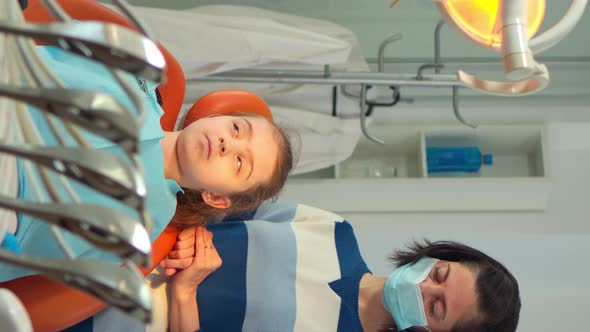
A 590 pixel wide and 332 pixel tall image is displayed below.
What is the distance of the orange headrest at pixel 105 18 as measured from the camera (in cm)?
111

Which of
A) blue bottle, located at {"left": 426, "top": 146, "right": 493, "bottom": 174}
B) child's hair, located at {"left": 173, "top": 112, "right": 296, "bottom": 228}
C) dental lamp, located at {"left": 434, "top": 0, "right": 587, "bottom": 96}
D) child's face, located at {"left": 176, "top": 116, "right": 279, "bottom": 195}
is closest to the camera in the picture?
dental lamp, located at {"left": 434, "top": 0, "right": 587, "bottom": 96}

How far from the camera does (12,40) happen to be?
462 millimetres

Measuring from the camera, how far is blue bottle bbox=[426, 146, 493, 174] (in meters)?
2.58

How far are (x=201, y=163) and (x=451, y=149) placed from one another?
1626 millimetres

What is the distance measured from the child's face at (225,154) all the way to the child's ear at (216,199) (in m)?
0.02

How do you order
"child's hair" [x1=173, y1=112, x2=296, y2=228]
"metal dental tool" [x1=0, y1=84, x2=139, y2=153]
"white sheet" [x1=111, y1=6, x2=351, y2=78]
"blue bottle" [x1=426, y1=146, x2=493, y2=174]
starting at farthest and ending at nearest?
1. "blue bottle" [x1=426, y1=146, x2=493, y2=174]
2. "white sheet" [x1=111, y1=6, x2=351, y2=78]
3. "child's hair" [x1=173, y1=112, x2=296, y2=228]
4. "metal dental tool" [x1=0, y1=84, x2=139, y2=153]

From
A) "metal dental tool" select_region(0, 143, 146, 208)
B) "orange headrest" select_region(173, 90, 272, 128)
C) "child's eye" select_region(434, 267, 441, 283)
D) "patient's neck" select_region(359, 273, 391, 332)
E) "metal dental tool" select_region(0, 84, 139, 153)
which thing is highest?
"orange headrest" select_region(173, 90, 272, 128)

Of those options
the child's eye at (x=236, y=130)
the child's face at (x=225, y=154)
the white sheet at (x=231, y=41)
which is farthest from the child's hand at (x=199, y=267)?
the white sheet at (x=231, y=41)

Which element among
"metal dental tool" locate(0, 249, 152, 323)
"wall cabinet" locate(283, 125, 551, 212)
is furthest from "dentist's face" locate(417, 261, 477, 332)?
"metal dental tool" locate(0, 249, 152, 323)

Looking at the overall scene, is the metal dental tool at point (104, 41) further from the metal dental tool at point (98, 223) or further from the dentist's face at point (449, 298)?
the dentist's face at point (449, 298)

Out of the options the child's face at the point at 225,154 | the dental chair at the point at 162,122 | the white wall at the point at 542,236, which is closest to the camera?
the dental chair at the point at 162,122

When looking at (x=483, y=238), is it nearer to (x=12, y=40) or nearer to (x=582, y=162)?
(x=582, y=162)

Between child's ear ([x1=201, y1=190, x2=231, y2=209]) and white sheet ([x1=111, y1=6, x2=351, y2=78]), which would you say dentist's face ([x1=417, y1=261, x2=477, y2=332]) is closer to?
child's ear ([x1=201, y1=190, x2=231, y2=209])

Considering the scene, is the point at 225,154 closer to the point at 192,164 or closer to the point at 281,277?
the point at 192,164
